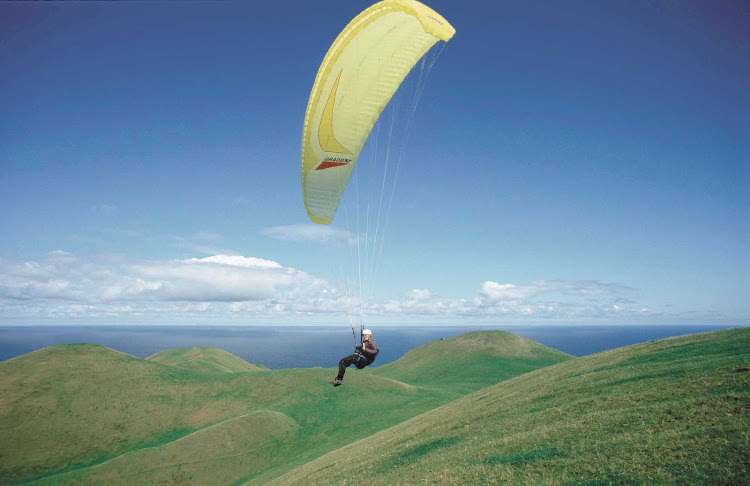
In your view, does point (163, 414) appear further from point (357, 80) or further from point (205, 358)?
point (357, 80)

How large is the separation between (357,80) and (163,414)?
155 ft

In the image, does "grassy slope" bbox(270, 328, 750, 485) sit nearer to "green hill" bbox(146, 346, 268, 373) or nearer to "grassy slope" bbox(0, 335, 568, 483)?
"grassy slope" bbox(0, 335, 568, 483)

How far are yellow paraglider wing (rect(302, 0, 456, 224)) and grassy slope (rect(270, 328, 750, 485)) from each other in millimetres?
11724

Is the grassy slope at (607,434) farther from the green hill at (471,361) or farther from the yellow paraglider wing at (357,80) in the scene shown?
the green hill at (471,361)

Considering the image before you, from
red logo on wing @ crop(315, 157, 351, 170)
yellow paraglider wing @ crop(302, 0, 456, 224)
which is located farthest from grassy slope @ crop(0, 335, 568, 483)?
yellow paraglider wing @ crop(302, 0, 456, 224)

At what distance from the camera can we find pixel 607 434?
31.9 feet

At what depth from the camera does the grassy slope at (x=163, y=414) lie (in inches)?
1257

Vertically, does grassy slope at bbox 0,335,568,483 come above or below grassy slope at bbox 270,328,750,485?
below

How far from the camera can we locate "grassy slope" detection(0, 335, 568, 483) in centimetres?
3194

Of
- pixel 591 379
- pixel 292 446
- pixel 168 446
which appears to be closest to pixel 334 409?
pixel 292 446

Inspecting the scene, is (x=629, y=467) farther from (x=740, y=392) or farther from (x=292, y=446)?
(x=292, y=446)

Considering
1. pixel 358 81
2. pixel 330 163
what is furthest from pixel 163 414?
pixel 358 81

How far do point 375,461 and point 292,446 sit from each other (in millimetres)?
23553

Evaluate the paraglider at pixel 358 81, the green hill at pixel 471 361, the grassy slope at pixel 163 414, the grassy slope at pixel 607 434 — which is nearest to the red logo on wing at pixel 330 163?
the paraglider at pixel 358 81
